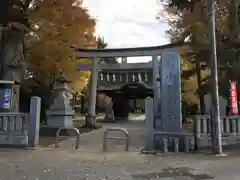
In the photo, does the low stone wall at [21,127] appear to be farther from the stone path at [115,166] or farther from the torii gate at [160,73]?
the torii gate at [160,73]

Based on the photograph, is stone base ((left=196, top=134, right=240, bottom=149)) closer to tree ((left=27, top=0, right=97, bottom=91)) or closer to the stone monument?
the stone monument

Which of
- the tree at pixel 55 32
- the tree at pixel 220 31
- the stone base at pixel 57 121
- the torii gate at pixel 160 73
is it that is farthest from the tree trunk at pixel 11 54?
the tree at pixel 220 31

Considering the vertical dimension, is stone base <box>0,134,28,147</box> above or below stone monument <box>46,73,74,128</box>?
below

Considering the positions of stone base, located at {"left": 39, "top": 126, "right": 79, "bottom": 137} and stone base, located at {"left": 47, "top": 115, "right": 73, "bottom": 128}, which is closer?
stone base, located at {"left": 39, "top": 126, "right": 79, "bottom": 137}

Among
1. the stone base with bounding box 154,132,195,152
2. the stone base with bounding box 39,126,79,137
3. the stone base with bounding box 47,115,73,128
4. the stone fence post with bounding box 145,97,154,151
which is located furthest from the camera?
the stone base with bounding box 47,115,73,128

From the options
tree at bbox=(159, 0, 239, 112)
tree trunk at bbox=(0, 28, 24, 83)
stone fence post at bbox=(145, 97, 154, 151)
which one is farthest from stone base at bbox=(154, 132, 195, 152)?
tree trunk at bbox=(0, 28, 24, 83)

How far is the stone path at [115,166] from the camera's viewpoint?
7.02 m

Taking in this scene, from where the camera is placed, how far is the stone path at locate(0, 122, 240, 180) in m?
7.02

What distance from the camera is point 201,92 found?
17844mm

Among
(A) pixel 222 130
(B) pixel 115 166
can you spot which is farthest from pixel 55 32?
(B) pixel 115 166

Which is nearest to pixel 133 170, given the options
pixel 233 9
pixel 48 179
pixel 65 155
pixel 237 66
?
pixel 48 179

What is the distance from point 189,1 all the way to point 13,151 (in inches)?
351

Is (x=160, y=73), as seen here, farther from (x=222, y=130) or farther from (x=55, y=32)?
(x=55, y=32)

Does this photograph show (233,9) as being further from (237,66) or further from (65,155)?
(65,155)
